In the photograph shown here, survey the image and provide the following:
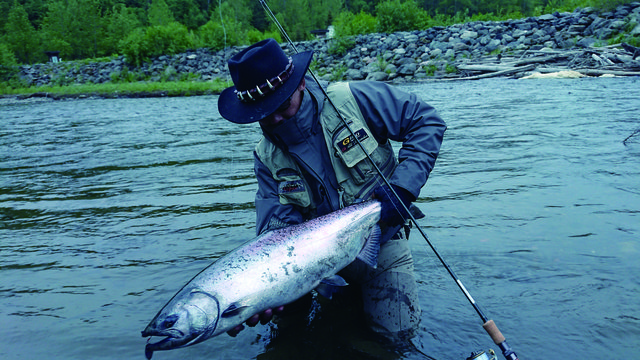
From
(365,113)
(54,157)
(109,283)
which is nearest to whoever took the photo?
(365,113)

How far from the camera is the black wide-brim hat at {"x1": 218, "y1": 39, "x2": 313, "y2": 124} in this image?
2.67m

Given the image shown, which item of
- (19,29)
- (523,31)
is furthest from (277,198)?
(19,29)

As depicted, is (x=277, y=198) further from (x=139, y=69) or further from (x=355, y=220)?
(x=139, y=69)

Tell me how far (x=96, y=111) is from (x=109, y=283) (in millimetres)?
17431

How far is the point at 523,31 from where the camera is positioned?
89.8 feet

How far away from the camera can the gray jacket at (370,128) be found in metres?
2.92

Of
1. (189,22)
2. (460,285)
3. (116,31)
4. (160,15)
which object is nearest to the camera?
(460,285)

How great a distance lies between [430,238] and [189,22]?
87.1 m

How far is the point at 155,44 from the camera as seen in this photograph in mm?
41125

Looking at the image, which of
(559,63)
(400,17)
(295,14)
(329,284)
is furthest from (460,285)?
(295,14)

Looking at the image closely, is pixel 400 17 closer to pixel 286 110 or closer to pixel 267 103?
pixel 286 110

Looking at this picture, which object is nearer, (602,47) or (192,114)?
(192,114)

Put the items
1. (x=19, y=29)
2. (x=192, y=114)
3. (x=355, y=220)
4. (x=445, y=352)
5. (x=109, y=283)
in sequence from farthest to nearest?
(x=19, y=29) → (x=192, y=114) → (x=109, y=283) → (x=445, y=352) → (x=355, y=220)

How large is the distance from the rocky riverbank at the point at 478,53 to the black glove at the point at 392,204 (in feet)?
58.1
